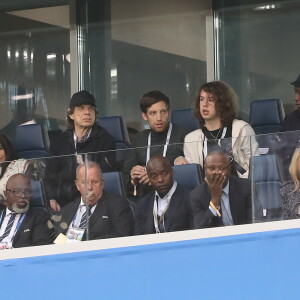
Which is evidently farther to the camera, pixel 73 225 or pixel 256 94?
pixel 256 94

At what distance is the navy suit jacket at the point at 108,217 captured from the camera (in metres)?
8.47

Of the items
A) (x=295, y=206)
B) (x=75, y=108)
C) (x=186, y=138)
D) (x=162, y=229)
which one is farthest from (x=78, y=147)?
(x=295, y=206)

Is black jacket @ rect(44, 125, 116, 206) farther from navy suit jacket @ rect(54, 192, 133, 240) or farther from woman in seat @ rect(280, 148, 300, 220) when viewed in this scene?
woman in seat @ rect(280, 148, 300, 220)

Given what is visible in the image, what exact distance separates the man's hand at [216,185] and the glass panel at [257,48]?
14.1 ft

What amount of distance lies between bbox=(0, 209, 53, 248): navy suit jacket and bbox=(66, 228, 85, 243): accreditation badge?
150 millimetres

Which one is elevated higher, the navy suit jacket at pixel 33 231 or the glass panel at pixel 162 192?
the glass panel at pixel 162 192

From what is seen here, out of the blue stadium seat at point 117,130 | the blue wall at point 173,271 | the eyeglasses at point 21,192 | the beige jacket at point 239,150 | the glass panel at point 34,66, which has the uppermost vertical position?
the glass panel at point 34,66

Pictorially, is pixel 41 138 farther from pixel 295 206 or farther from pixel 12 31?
pixel 295 206

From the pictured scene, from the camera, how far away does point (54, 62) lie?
13.8 m

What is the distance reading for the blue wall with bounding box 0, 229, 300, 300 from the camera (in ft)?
26.9

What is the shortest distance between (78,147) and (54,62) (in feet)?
11.9

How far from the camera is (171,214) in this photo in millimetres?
8344

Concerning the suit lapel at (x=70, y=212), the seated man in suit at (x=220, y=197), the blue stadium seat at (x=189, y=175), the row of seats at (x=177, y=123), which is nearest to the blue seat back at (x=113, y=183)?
the suit lapel at (x=70, y=212)

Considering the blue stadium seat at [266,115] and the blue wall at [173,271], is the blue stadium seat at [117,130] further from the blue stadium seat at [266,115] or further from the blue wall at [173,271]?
the blue wall at [173,271]
